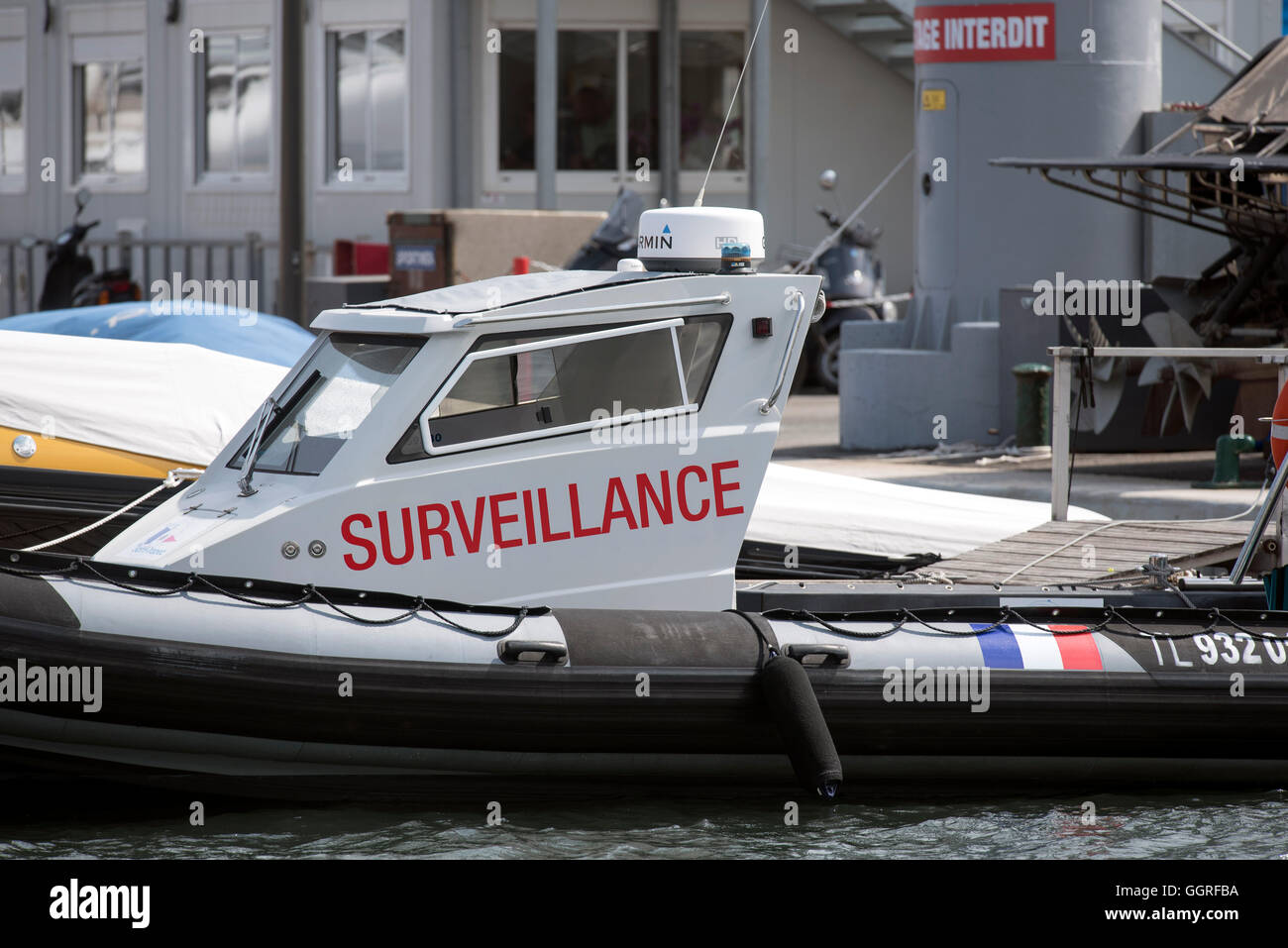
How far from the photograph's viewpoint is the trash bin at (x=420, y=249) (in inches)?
689

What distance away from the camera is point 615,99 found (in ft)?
70.5

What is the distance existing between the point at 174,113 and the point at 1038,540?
57.8ft

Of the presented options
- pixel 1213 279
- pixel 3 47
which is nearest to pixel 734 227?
pixel 1213 279

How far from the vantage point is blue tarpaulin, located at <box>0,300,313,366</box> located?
412 inches

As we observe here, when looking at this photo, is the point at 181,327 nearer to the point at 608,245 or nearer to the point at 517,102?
the point at 608,245

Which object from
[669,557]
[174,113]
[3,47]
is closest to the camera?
[669,557]

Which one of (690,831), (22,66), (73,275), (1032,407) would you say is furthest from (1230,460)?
(22,66)

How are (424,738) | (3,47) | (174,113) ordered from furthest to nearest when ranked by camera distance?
1. (3,47)
2. (174,113)
3. (424,738)

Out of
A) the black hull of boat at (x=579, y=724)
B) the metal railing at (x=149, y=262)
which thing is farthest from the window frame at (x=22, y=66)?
the black hull of boat at (x=579, y=724)

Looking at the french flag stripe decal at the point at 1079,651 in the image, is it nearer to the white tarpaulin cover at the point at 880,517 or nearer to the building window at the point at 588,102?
the white tarpaulin cover at the point at 880,517

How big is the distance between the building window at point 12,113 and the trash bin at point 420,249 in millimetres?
9843
